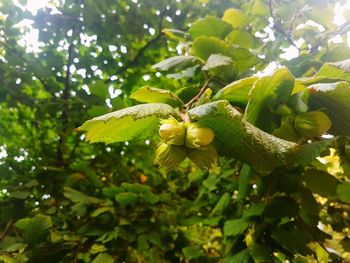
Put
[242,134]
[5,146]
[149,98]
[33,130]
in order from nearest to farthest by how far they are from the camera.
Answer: [242,134] < [149,98] < [5,146] < [33,130]

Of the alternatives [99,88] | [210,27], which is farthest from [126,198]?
[210,27]

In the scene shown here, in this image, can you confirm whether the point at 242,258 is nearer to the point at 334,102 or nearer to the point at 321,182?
the point at 321,182

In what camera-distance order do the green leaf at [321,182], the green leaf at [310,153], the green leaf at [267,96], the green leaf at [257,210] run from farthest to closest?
the green leaf at [257,210], the green leaf at [321,182], the green leaf at [310,153], the green leaf at [267,96]

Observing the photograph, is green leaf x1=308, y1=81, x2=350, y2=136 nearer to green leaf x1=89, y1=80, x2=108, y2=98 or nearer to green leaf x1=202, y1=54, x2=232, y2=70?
green leaf x1=202, y1=54, x2=232, y2=70

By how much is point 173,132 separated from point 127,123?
14cm

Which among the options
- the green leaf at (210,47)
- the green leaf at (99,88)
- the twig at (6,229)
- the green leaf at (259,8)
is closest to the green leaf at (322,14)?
the green leaf at (259,8)

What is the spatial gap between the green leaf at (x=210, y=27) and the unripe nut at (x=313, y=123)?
873 millimetres

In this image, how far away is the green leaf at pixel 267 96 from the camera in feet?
2.39

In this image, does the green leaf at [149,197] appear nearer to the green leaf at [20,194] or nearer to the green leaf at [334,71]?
the green leaf at [20,194]

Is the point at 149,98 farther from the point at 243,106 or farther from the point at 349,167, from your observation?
the point at 349,167

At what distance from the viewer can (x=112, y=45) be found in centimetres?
246

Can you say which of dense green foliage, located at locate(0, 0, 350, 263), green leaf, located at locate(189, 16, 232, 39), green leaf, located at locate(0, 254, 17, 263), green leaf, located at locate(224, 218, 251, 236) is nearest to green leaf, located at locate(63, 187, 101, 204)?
dense green foliage, located at locate(0, 0, 350, 263)

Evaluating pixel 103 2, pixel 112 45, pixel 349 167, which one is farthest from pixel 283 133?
pixel 112 45

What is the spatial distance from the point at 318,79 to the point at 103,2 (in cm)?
177
